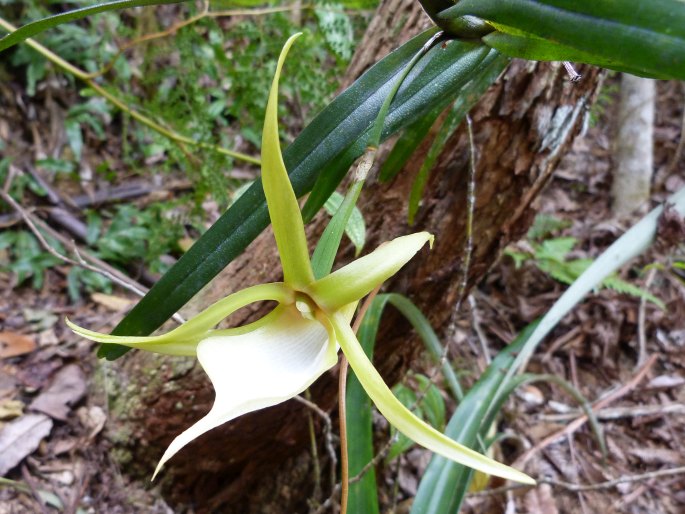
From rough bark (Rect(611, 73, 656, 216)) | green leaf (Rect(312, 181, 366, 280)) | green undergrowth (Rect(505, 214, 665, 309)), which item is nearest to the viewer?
green leaf (Rect(312, 181, 366, 280))

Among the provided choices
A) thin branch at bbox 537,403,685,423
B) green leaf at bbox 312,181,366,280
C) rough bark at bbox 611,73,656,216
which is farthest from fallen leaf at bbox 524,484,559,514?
rough bark at bbox 611,73,656,216

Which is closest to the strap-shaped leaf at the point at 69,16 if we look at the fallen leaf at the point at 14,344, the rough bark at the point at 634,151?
the fallen leaf at the point at 14,344

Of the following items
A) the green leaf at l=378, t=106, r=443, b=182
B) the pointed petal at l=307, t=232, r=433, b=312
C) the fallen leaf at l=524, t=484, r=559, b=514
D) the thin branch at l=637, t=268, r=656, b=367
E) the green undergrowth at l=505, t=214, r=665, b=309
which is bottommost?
the thin branch at l=637, t=268, r=656, b=367

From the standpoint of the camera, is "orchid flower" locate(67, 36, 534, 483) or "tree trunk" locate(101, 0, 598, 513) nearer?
"orchid flower" locate(67, 36, 534, 483)

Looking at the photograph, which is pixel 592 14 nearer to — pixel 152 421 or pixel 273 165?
pixel 273 165

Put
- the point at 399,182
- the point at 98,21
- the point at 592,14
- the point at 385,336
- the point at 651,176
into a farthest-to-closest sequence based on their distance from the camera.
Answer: the point at 651,176 < the point at 98,21 < the point at 385,336 < the point at 399,182 < the point at 592,14

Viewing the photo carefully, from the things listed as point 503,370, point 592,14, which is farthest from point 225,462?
point 592,14

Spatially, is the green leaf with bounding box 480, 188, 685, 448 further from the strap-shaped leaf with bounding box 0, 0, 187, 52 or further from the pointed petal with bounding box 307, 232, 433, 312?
the strap-shaped leaf with bounding box 0, 0, 187, 52
